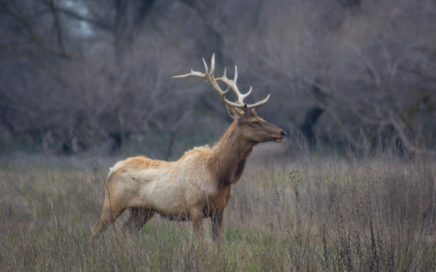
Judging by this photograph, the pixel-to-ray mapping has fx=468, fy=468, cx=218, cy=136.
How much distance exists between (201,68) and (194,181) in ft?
46.2

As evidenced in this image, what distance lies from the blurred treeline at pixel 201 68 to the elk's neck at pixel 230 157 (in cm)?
753

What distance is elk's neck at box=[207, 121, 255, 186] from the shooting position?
5.99 meters


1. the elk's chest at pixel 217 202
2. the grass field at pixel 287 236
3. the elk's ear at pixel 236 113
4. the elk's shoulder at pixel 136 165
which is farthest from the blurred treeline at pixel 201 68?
the elk's chest at pixel 217 202

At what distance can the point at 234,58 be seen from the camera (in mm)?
18609

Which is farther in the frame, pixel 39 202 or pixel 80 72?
pixel 80 72

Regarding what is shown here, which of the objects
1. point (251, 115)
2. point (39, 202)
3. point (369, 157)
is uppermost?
point (251, 115)

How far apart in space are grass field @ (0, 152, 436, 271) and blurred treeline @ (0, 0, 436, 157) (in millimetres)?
6524

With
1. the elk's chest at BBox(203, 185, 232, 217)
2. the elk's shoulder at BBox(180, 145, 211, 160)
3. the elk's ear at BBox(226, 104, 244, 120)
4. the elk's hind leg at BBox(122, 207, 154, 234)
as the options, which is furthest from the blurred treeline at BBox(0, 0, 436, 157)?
the elk's chest at BBox(203, 185, 232, 217)

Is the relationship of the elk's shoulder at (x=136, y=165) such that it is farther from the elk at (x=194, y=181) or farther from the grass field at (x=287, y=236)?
the grass field at (x=287, y=236)

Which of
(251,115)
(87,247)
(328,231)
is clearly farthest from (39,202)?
(328,231)

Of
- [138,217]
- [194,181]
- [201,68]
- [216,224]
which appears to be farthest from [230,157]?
[201,68]

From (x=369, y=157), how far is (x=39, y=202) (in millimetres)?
5556

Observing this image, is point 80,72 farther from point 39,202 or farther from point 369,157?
point 369,157

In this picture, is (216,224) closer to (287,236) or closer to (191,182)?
(191,182)
